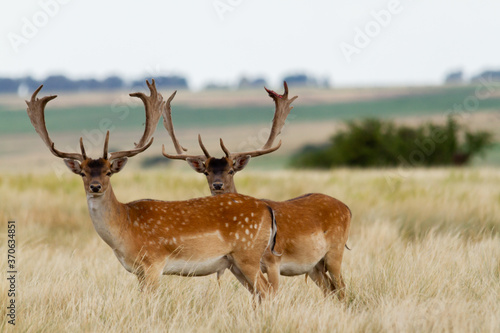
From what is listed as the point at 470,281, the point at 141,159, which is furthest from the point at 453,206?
the point at 141,159

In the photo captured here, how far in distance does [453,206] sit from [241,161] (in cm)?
503

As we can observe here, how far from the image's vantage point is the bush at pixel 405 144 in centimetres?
3359

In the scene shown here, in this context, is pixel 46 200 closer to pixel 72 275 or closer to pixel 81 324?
pixel 72 275

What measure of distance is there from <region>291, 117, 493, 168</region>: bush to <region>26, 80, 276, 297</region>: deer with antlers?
27.7 meters

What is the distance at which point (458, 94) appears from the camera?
280ft

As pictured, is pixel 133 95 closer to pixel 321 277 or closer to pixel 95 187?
pixel 95 187

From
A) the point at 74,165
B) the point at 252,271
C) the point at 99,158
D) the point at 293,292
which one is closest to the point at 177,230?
the point at 252,271

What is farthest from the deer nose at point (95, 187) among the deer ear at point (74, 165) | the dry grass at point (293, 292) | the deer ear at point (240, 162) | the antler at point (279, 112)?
the antler at point (279, 112)

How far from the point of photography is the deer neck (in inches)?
219

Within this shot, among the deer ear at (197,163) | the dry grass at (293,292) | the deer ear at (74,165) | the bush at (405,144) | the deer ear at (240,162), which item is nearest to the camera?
the dry grass at (293,292)

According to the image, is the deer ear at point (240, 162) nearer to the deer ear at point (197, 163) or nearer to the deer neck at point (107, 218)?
the deer ear at point (197, 163)

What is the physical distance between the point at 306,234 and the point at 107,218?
5.33 ft

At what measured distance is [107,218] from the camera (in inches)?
219

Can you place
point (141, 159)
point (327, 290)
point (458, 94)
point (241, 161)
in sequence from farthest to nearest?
1. point (458, 94)
2. point (141, 159)
3. point (241, 161)
4. point (327, 290)
